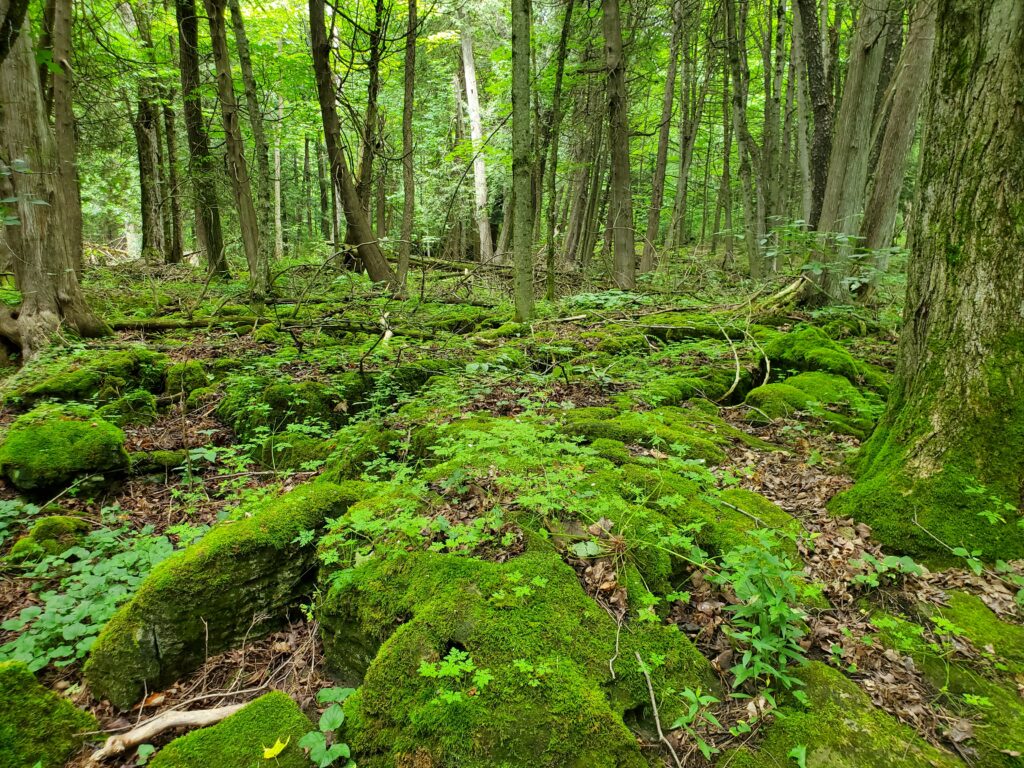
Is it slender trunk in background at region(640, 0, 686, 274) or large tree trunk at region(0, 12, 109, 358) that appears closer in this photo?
large tree trunk at region(0, 12, 109, 358)

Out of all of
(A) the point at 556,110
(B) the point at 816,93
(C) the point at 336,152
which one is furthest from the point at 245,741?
(B) the point at 816,93

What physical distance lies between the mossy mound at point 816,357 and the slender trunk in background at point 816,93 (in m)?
3.85

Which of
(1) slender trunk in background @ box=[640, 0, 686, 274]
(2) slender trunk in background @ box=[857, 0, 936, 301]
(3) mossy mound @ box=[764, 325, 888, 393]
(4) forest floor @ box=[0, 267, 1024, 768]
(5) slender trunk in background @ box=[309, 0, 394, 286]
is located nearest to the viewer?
(4) forest floor @ box=[0, 267, 1024, 768]

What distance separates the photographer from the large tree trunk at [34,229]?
5.92 meters

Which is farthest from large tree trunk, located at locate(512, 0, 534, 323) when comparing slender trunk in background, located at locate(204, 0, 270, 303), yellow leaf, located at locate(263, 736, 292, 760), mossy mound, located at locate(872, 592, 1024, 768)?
yellow leaf, located at locate(263, 736, 292, 760)

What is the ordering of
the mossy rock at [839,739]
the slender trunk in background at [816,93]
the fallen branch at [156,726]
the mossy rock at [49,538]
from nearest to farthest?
1. the mossy rock at [839,739]
2. the fallen branch at [156,726]
3. the mossy rock at [49,538]
4. the slender trunk in background at [816,93]

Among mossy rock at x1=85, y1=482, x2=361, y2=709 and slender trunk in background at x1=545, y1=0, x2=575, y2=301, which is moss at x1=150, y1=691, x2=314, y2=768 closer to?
mossy rock at x1=85, y1=482, x2=361, y2=709

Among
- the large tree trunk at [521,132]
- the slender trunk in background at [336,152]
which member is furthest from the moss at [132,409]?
the large tree trunk at [521,132]

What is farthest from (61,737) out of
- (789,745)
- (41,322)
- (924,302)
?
(41,322)

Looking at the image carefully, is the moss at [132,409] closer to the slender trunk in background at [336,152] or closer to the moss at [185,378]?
the moss at [185,378]

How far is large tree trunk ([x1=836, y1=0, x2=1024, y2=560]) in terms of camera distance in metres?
2.70

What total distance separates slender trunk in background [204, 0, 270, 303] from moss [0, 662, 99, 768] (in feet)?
23.8

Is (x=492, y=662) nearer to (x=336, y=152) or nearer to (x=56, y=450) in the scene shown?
(x=56, y=450)

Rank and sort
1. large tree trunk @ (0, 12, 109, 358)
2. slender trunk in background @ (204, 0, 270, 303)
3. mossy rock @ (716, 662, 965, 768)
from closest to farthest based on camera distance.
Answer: mossy rock @ (716, 662, 965, 768) → large tree trunk @ (0, 12, 109, 358) → slender trunk in background @ (204, 0, 270, 303)
